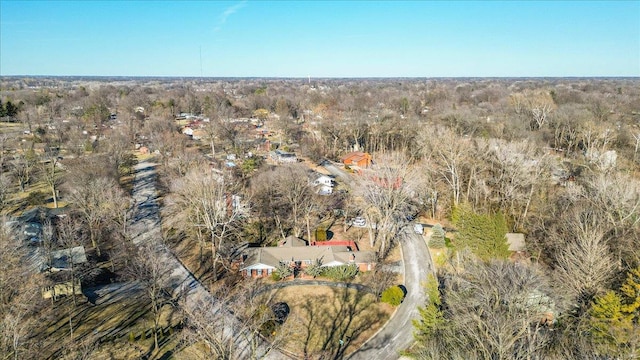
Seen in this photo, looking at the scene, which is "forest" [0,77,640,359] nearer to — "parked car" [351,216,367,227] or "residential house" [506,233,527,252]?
"parked car" [351,216,367,227]

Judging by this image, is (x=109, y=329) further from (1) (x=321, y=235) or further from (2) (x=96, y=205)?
(1) (x=321, y=235)

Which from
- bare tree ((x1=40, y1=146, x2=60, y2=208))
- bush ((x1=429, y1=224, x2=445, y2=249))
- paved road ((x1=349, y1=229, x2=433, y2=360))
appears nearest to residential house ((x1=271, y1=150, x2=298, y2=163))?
paved road ((x1=349, y1=229, x2=433, y2=360))

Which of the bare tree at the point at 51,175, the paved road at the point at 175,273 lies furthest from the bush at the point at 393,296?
the bare tree at the point at 51,175

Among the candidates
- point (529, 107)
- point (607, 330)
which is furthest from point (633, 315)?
point (529, 107)

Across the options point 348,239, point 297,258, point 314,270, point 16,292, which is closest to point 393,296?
point 314,270

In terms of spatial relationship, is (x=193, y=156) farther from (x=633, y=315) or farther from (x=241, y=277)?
(x=633, y=315)

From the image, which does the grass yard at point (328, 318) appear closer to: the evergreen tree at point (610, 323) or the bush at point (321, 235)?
the bush at point (321, 235)
